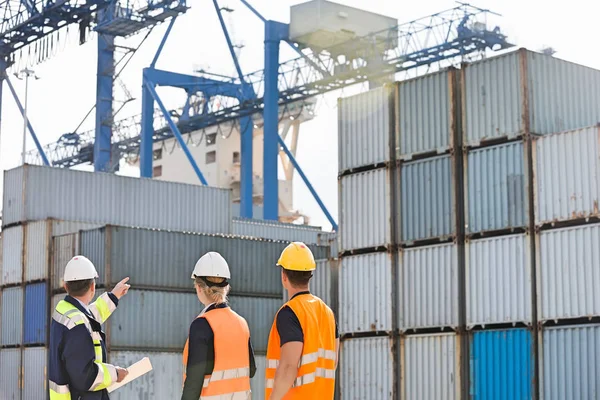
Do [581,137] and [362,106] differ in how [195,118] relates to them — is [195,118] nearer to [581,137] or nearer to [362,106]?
[362,106]

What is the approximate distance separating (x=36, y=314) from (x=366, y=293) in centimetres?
1159

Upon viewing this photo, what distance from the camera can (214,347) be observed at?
7.13 meters

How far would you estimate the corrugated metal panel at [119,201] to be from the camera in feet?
99.6

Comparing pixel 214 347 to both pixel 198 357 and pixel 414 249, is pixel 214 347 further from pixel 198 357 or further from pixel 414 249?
pixel 414 249

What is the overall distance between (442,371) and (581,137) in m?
4.97

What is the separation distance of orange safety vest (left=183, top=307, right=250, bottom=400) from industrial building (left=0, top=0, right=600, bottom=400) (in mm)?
11448

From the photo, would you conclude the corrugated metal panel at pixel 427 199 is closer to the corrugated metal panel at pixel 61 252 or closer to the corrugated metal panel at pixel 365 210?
the corrugated metal panel at pixel 365 210

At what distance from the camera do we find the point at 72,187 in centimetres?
3058

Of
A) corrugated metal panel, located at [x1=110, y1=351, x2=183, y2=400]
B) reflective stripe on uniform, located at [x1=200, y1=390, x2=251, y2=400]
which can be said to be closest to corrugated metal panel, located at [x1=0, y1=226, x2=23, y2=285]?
corrugated metal panel, located at [x1=110, y1=351, x2=183, y2=400]

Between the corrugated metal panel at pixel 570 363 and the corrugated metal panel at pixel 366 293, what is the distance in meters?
3.73

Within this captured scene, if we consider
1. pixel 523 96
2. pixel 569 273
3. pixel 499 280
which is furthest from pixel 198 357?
pixel 523 96

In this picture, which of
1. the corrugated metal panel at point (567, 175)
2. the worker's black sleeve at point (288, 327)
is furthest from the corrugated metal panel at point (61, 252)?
the worker's black sleeve at point (288, 327)

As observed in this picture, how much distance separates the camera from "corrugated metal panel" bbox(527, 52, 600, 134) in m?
19.3

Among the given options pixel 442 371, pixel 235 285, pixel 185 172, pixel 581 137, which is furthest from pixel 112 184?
pixel 185 172
